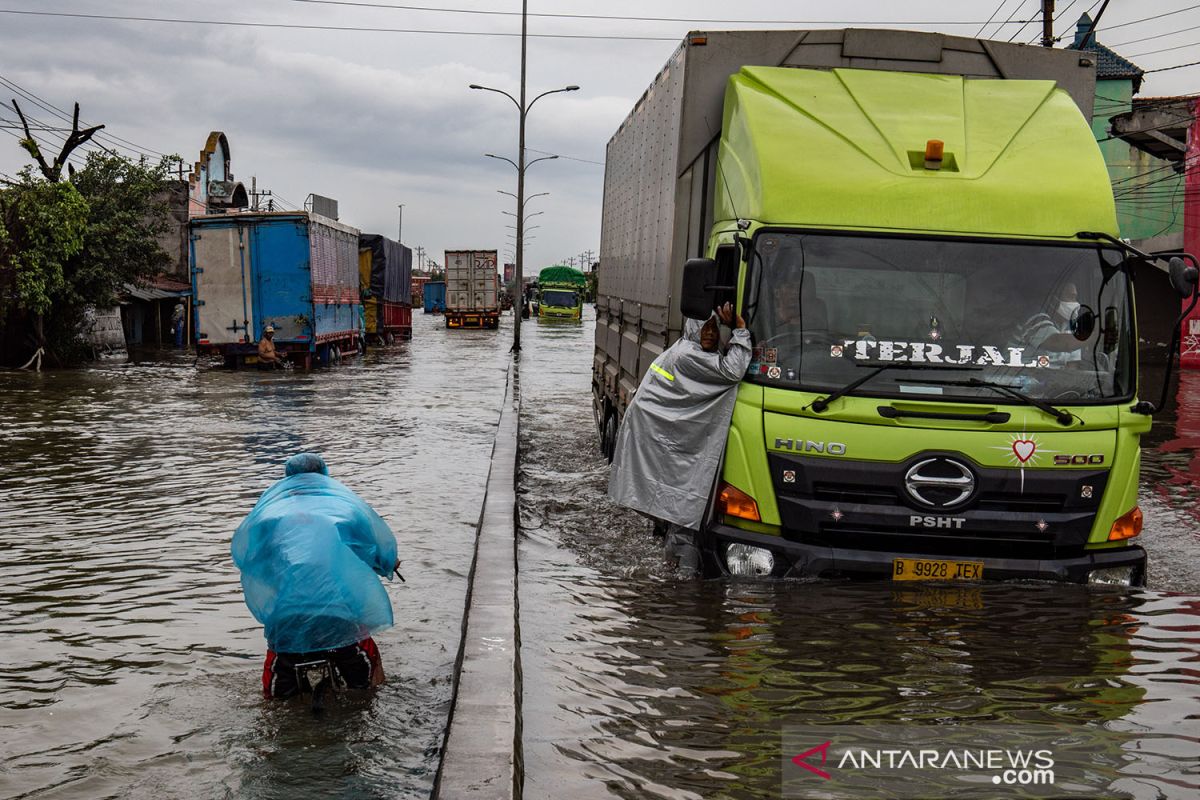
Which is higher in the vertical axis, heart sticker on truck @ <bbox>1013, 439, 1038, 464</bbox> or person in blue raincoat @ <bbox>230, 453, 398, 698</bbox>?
heart sticker on truck @ <bbox>1013, 439, 1038, 464</bbox>

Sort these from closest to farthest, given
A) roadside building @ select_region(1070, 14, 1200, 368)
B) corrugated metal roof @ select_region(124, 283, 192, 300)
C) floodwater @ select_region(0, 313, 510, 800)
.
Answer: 1. floodwater @ select_region(0, 313, 510, 800)
2. roadside building @ select_region(1070, 14, 1200, 368)
3. corrugated metal roof @ select_region(124, 283, 192, 300)

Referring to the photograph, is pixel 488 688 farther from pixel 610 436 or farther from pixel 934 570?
pixel 610 436

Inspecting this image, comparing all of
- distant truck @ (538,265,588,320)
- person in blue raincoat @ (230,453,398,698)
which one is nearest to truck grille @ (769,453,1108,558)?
person in blue raincoat @ (230,453,398,698)

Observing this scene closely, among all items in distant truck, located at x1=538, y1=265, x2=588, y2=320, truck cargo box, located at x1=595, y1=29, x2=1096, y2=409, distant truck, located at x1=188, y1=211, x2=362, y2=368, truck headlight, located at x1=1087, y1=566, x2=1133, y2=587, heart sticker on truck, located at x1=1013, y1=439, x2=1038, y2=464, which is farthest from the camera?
distant truck, located at x1=538, y1=265, x2=588, y2=320

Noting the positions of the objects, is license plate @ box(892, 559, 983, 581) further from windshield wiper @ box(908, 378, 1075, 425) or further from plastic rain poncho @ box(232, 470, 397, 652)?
plastic rain poncho @ box(232, 470, 397, 652)

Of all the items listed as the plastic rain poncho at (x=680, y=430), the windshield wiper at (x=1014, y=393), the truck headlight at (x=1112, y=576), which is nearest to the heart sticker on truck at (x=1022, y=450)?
the windshield wiper at (x=1014, y=393)

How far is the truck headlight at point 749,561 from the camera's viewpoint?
21.2 ft

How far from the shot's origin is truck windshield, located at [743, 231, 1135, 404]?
6484 millimetres

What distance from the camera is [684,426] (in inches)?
276

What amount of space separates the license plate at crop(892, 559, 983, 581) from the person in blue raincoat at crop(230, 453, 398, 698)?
9.17 feet

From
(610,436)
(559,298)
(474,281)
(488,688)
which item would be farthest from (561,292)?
(488,688)

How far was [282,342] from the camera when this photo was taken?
26.9 metres

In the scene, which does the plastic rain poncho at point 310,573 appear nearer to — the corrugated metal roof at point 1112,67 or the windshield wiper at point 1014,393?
the windshield wiper at point 1014,393

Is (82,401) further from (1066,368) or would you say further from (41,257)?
(1066,368)
